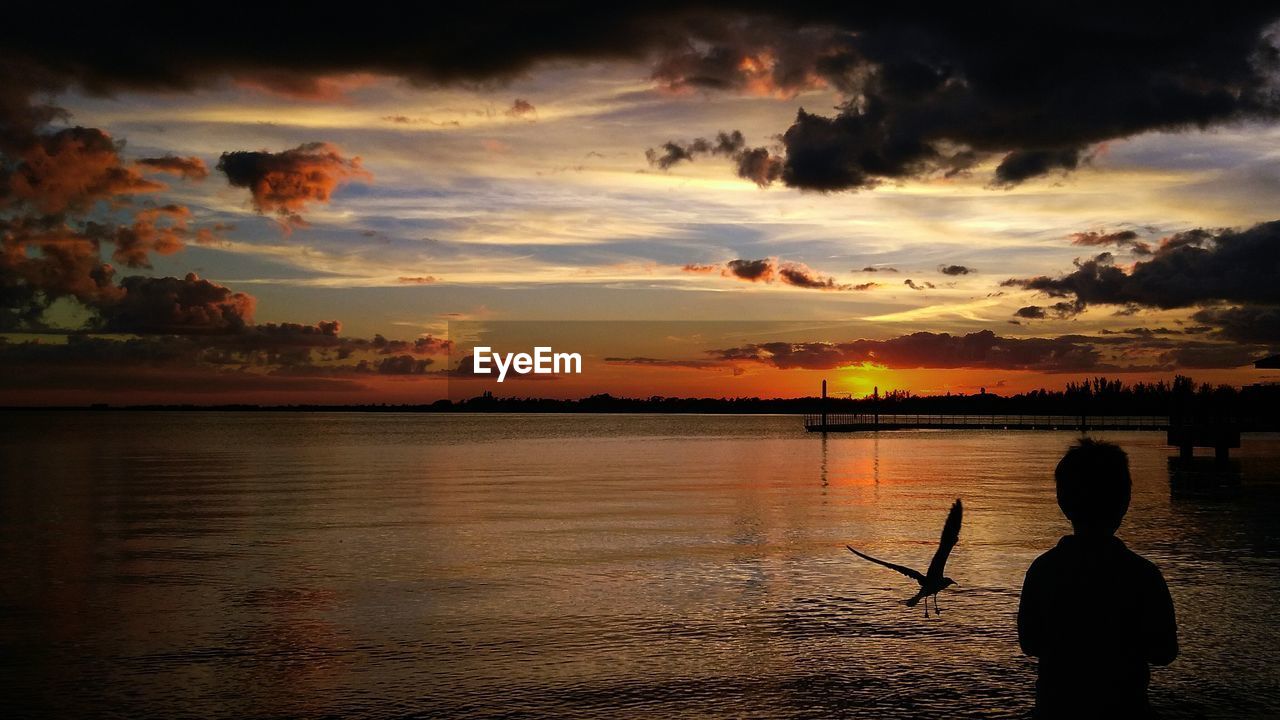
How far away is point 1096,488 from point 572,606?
11975 mm

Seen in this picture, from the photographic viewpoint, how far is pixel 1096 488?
4.96 metres

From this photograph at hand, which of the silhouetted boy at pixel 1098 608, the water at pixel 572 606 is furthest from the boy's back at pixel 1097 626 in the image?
the water at pixel 572 606

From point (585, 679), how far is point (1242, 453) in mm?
67432

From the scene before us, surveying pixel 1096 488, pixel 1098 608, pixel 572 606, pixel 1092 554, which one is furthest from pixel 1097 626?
pixel 572 606

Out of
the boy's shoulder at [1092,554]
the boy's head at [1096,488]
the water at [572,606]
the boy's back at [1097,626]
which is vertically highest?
the boy's head at [1096,488]

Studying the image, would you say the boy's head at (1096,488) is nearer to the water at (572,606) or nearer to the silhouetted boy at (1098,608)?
the silhouetted boy at (1098,608)

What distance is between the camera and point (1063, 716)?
5055 mm

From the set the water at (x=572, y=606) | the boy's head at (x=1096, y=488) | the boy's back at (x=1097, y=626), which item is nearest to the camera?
the boy's back at (x=1097, y=626)

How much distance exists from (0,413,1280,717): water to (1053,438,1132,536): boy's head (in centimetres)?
613

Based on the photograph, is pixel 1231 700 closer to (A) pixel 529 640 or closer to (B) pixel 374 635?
(A) pixel 529 640

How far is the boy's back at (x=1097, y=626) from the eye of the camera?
15.9 feet

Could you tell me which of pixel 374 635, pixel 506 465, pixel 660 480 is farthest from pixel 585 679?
pixel 506 465

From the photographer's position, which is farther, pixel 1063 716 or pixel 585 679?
pixel 585 679

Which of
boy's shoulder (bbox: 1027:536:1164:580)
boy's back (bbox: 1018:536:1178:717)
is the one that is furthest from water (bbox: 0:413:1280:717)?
boy's shoulder (bbox: 1027:536:1164:580)
